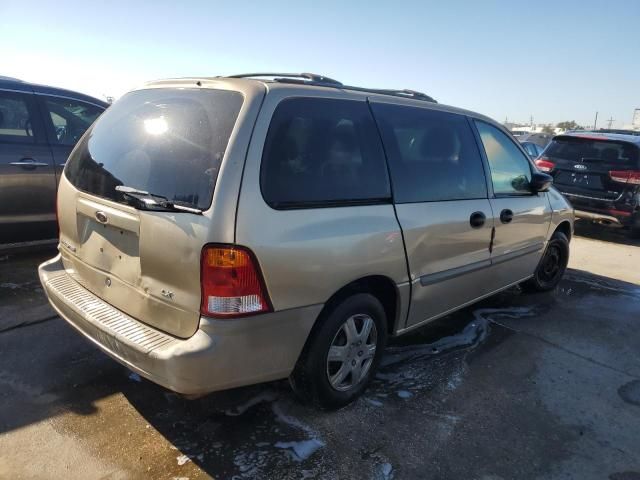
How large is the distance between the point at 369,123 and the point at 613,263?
5438mm

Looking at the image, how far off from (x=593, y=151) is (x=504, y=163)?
5016 millimetres

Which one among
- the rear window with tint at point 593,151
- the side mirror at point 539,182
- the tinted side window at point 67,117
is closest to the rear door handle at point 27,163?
the tinted side window at point 67,117

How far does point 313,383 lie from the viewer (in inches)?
105

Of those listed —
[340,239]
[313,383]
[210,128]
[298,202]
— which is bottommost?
[313,383]

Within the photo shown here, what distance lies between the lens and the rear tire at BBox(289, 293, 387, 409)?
2.62 m

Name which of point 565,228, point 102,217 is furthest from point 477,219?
point 102,217

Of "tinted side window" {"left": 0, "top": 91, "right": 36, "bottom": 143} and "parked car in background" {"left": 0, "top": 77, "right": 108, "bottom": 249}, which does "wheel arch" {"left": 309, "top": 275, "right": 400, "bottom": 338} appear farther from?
"tinted side window" {"left": 0, "top": 91, "right": 36, "bottom": 143}

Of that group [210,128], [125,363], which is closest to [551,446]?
[125,363]

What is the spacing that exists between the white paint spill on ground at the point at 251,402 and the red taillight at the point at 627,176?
7.08 m

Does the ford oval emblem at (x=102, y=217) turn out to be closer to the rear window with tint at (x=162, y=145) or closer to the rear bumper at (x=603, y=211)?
the rear window with tint at (x=162, y=145)

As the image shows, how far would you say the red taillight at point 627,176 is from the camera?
763 cm

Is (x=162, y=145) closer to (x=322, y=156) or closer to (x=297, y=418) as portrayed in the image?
(x=322, y=156)

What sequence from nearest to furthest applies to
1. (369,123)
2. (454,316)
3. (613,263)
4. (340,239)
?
1. (340,239)
2. (369,123)
3. (454,316)
4. (613,263)

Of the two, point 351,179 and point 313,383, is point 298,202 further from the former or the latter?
point 313,383
